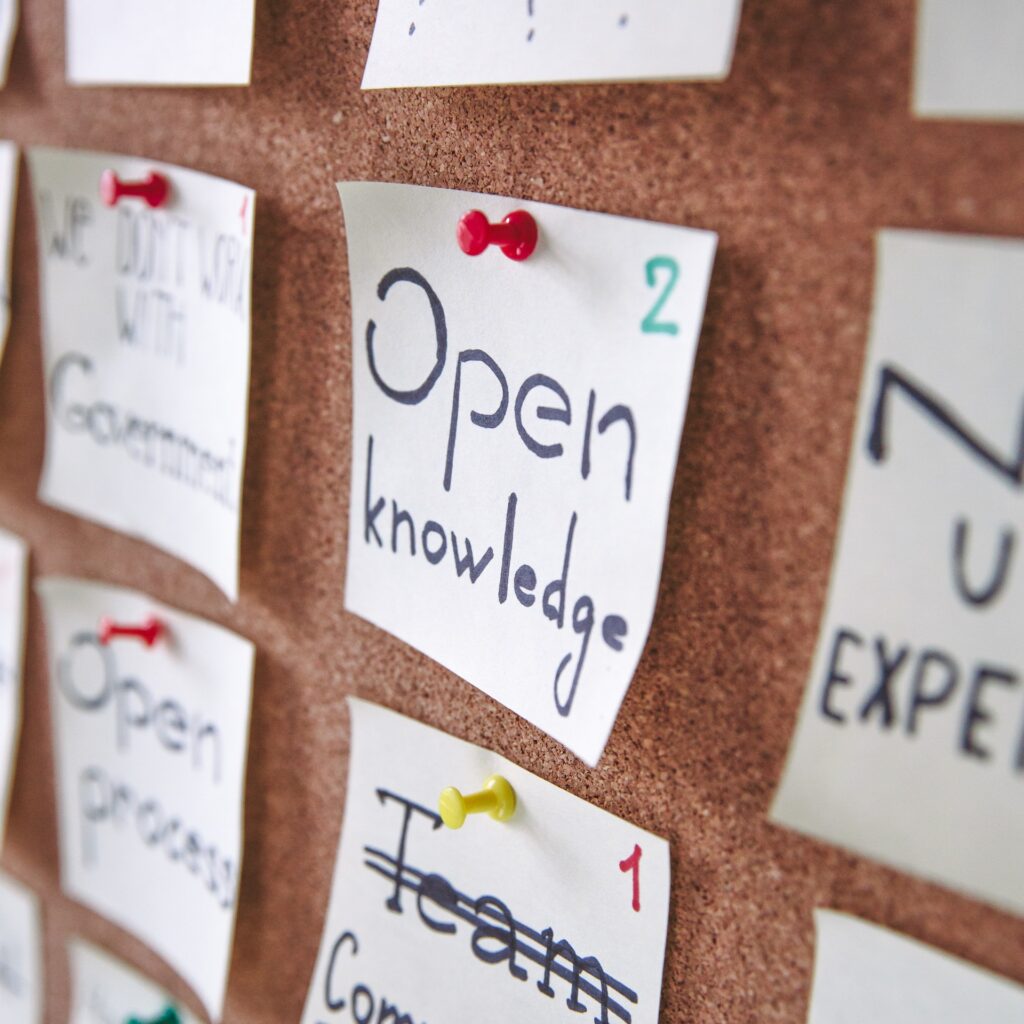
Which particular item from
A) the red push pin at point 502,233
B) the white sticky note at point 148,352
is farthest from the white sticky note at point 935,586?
the white sticky note at point 148,352

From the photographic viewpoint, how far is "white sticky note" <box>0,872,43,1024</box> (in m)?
0.68

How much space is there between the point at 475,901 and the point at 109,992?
0.34m

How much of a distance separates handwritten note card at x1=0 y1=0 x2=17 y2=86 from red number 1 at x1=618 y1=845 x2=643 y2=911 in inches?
21.3

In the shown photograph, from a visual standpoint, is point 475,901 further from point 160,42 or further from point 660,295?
point 160,42

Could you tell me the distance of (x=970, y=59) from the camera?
0.84 feet

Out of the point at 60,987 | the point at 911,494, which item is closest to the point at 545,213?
the point at 911,494

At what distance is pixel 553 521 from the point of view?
1.16 feet

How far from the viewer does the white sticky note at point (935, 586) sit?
263mm

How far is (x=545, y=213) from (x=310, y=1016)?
39 centimetres

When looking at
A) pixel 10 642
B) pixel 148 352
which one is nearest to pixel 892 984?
pixel 148 352

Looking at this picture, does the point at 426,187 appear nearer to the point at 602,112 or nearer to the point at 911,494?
the point at 602,112

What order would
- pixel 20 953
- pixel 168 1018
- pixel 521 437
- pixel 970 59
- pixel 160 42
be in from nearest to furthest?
pixel 970 59
pixel 521 437
pixel 160 42
pixel 168 1018
pixel 20 953

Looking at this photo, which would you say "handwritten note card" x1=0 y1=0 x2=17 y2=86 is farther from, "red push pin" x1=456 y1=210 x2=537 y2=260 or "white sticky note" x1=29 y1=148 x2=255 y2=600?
"red push pin" x1=456 y1=210 x2=537 y2=260

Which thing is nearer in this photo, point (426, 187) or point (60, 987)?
point (426, 187)
